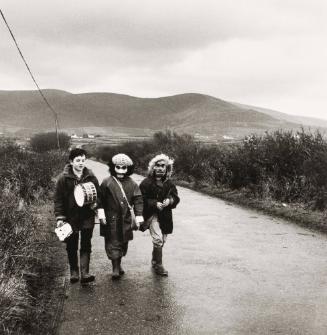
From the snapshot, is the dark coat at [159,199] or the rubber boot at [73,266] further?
the dark coat at [159,199]

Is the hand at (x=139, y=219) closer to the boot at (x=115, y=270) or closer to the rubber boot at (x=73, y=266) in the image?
the boot at (x=115, y=270)

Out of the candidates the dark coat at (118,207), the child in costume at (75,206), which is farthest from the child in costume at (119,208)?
the child in costume at (75,206)

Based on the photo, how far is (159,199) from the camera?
641 cm

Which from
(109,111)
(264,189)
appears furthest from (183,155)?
(109,111)

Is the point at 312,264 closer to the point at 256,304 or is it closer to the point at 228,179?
the point at 256,304

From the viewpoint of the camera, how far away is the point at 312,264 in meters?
6.96

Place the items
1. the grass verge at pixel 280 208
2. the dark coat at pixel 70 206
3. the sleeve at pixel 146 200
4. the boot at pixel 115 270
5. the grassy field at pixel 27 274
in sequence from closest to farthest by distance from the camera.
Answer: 1. the grassy field at pixel 27 274
2. the dark coat at pixel 70 206
3. the boot at pixel 115 270
4. the sleeve at pixel 146 200
5. the grass verge at pixel 280 208

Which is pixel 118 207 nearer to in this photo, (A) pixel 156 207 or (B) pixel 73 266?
(A) pixel 156 207

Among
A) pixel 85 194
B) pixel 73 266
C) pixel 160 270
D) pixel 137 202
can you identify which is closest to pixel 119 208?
pixel 137 202

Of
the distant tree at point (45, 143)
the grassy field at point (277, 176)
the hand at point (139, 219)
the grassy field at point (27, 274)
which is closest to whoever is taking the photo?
the grassy field at point (27, 274)

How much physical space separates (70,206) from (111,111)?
184 m

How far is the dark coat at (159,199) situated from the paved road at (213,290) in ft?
2.36

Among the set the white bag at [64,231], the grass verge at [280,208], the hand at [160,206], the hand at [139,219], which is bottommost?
the grass verge at [280,208]

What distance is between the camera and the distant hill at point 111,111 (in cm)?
16388
